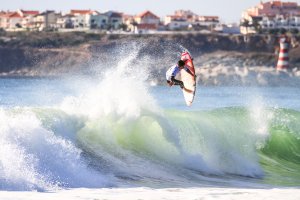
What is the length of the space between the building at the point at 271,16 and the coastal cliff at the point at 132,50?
468 inches

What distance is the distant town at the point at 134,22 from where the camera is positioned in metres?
121

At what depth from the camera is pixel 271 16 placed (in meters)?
130

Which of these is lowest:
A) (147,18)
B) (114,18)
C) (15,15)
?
(15,15)

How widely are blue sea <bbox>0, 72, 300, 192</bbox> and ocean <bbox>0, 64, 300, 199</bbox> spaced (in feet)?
0.07

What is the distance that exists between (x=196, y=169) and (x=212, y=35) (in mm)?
93466

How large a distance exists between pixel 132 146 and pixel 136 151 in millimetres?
240

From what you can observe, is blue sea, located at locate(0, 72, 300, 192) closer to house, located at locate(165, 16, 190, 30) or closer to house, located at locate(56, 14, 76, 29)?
house, located at locate(165, 16, 190, 30)

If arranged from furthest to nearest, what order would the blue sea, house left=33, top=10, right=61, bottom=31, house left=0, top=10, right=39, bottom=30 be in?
house left=0, top=10, right=39, bottom=30 < house left=33, top=10, right=61, bottom=31 < the blue sea

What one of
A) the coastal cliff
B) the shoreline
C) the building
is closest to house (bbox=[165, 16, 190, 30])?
the building

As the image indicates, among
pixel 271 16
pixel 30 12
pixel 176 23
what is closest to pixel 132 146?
pixel 176 23

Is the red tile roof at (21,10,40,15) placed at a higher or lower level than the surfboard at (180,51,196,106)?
lower

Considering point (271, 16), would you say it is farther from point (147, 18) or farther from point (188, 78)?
point (188, 78)

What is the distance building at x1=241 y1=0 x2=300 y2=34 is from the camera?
401 ft

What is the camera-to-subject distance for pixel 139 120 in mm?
19062
